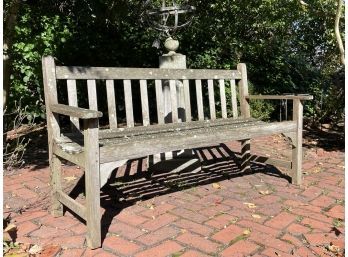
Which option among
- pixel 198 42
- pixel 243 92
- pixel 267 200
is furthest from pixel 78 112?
pixel 198 42

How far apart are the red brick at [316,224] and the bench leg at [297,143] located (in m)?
0.88

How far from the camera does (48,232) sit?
2.86 metres

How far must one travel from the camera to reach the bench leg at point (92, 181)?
2488 mm

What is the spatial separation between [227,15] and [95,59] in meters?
2.73

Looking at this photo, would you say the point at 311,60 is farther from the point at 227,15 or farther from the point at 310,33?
the point at 227,15

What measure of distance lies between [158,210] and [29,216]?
1.04 m

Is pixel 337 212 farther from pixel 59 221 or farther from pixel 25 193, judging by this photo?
pixel 25 193

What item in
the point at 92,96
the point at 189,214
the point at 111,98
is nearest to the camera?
the point at 189,214

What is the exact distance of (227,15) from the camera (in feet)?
25.5

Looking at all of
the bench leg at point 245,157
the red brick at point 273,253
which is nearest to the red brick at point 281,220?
the red brick at point 273,253

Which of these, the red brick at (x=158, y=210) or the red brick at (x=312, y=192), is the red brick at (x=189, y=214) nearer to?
the red brick at (x=158, y=210)

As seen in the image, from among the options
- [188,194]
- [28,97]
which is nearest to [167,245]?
[188,194]

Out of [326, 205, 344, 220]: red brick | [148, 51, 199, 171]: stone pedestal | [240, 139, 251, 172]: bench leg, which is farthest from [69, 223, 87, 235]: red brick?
[240, 139, 251, 172]: bench leg

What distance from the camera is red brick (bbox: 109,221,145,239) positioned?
9.25 feet
